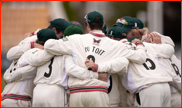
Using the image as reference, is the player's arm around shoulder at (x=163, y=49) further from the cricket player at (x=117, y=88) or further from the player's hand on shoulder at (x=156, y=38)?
the cricket player at (x=117, y=88)

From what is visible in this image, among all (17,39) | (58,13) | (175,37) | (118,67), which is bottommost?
(175,37)

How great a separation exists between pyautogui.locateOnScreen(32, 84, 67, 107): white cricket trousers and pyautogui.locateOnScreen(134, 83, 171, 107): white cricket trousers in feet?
5.03

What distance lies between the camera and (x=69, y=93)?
21.8 feet

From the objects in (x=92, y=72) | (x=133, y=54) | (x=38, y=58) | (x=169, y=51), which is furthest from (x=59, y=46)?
(x=169, y=51)

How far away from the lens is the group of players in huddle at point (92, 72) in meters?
6.34

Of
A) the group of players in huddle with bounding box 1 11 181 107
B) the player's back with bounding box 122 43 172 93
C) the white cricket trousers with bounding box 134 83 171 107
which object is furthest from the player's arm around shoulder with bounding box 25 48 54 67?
the white cricket trousers with bounding box 134 83 171 107

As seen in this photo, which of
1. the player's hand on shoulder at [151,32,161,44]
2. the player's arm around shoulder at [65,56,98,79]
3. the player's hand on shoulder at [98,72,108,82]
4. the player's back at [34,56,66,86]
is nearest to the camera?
the player's arm around shoulder at [65,56,98,79]

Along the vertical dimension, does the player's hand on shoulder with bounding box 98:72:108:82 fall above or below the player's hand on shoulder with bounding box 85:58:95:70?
below

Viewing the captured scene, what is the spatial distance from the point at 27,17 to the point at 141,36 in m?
22.1

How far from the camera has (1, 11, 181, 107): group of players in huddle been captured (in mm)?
6336

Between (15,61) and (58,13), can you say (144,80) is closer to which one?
(15,61)

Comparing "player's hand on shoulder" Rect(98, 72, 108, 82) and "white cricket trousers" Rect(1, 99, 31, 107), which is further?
"white cricket trousers" Rect(1, 99, 31, 107)

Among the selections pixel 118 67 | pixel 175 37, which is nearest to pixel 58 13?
pixel 175 37

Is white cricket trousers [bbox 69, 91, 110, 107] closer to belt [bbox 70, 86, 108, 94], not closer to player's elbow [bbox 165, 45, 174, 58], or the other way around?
belt [bbox 70, 86, 108, 94]
